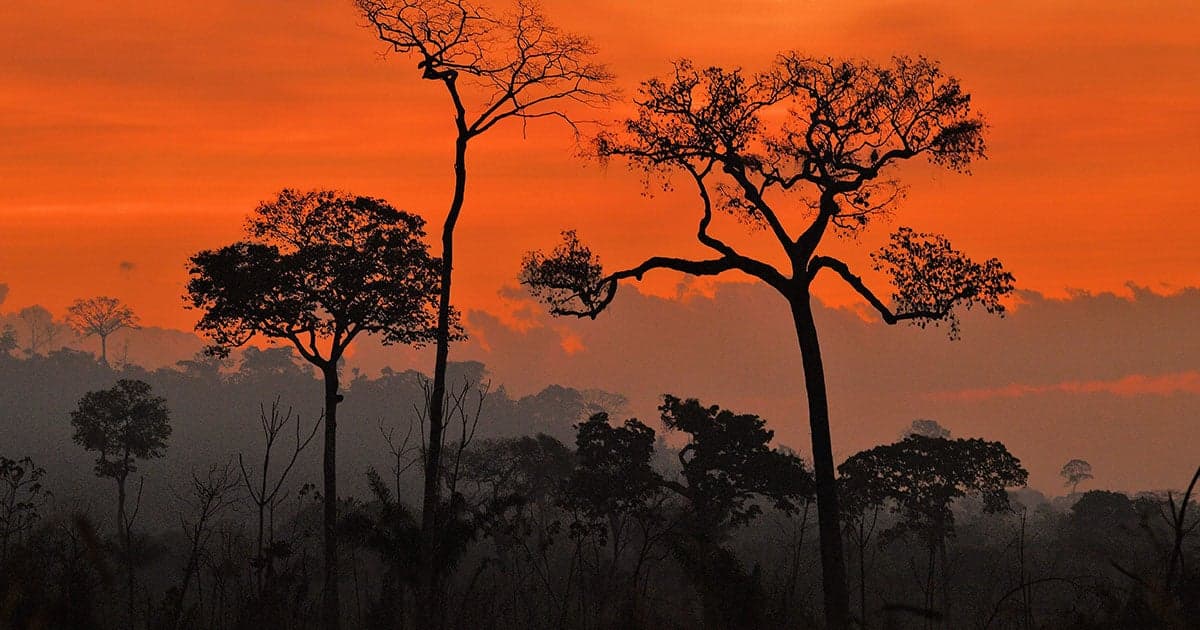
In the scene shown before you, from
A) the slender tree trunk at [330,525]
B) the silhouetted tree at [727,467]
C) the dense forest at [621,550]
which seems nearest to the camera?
the dense forest at [621,550]

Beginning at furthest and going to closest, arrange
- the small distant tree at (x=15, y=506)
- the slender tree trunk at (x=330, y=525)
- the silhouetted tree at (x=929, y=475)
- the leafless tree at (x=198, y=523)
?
1. the silhouetted tree at (x=929, y=475)
2. the slender tree trunk at (x=330, y=525)
3. the small distant tree at (x=15, y=506)
4. the leafless tree at (x=198, y=523)

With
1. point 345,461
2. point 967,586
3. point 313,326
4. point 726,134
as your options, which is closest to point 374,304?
point 313,326

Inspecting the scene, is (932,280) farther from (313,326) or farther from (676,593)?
(676,593)

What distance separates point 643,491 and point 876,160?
93.9 ft

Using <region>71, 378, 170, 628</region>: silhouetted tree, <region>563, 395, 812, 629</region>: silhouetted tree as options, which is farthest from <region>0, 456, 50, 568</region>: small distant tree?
<region>563, 395, 812, 629</region>: silhouetted tree

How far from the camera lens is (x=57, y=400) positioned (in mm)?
193750

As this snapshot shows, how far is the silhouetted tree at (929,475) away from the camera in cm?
5378

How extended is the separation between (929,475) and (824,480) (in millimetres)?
35181

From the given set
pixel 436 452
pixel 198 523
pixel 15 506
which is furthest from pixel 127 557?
pixel 15 506

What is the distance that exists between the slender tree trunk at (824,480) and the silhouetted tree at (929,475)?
3116 centimetres

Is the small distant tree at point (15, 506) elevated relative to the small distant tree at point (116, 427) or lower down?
lower down

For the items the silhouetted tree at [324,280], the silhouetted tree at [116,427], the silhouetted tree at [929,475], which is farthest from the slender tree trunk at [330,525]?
the silhouetted tree at [116,427]

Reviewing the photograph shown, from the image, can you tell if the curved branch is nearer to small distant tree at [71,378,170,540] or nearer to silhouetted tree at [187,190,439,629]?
silhouetted tree at [187,190,439,629]

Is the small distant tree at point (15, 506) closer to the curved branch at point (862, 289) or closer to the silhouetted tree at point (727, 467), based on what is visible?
the curved branch at point (862, 289)
